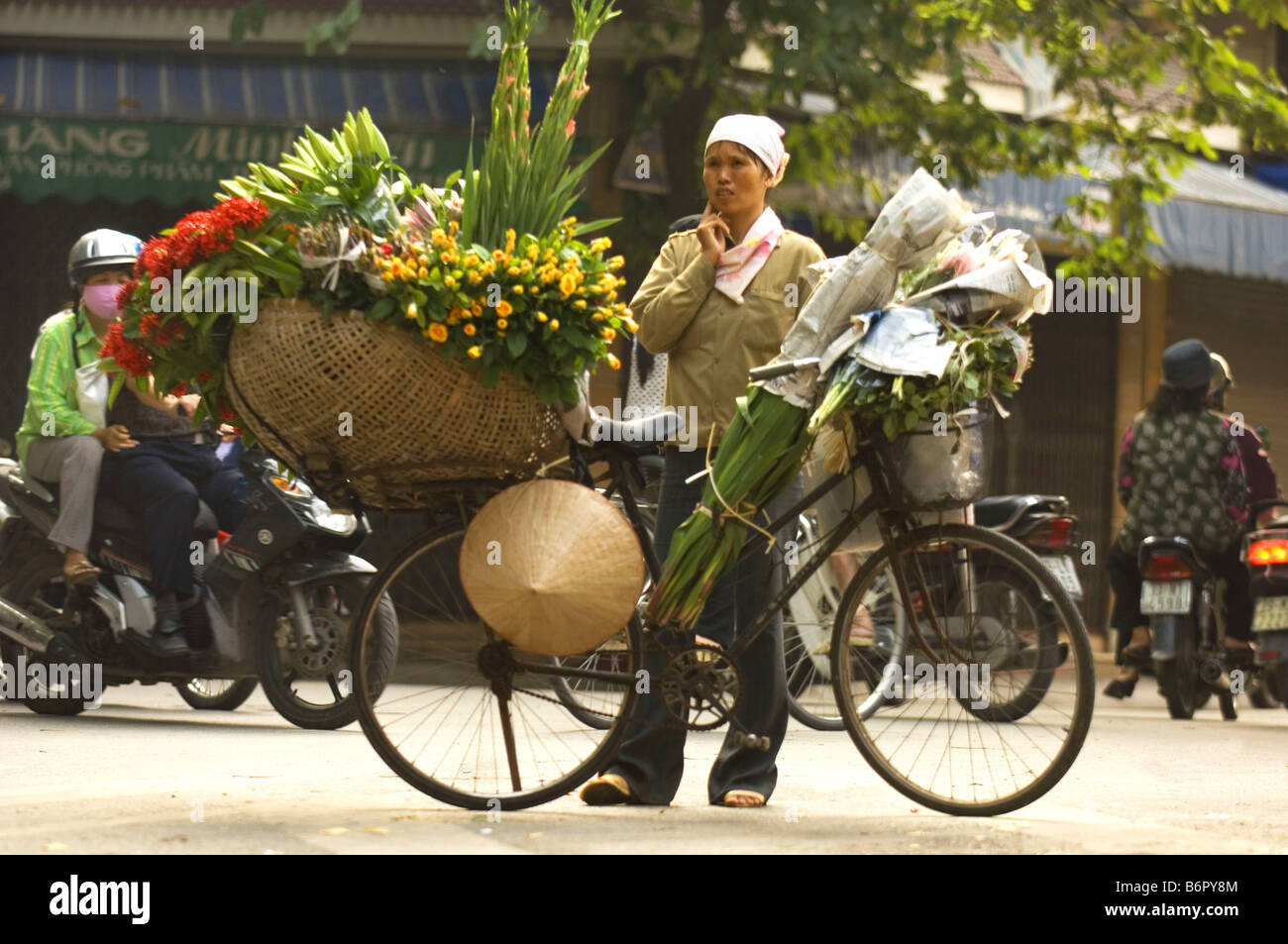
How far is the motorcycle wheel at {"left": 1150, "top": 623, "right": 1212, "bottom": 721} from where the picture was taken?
31.1 feet

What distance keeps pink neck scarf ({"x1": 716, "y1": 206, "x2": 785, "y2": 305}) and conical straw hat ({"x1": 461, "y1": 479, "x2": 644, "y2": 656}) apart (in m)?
0.81

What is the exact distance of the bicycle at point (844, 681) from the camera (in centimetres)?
514

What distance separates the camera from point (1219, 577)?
997cm

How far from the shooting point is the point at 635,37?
41.2 ft

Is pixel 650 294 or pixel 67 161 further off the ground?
pixel 67 161

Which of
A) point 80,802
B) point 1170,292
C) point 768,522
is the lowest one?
point 80,802

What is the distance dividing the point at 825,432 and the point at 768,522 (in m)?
0.29

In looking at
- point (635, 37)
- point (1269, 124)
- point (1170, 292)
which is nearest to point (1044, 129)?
point (1269, 124)

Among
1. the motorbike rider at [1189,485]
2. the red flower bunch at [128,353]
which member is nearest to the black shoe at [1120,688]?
the motorbike rider at [1189,485]

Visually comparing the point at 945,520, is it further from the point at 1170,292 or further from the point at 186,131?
the point at 1170,292

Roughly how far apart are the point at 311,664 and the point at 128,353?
287 cm

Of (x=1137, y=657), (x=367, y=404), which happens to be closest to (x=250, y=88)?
(x=1137, y=657)

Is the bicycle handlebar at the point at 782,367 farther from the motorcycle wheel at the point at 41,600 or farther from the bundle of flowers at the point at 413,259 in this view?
the motorcycle wheel at the point at 41,600

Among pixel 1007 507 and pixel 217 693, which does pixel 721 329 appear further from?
pixel 1007 507
